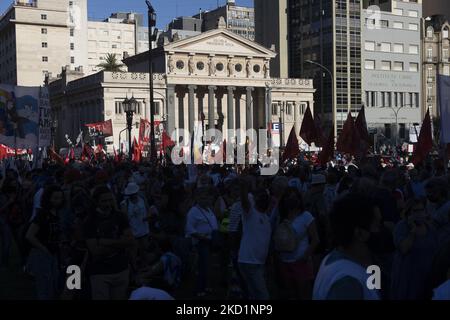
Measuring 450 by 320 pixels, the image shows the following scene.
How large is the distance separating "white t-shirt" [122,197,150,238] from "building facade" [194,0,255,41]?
404ft

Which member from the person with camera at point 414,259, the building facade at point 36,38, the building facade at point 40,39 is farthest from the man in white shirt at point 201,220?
the building facade at point 36,38

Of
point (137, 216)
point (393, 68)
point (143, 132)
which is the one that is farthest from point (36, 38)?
point (137, 216)

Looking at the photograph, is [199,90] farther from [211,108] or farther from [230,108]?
[230,108]

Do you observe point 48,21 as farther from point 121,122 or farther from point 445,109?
point 445,109

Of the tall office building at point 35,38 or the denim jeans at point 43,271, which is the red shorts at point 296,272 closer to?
the denim jeans at point 43,271

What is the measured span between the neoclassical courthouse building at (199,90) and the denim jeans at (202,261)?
54355mm

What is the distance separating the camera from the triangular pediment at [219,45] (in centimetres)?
7006

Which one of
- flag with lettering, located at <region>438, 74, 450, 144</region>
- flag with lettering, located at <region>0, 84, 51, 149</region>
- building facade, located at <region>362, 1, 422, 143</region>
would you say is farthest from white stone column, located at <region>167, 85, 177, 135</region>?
flag with lettering, located at <region>438, 74, 450, 144</region>

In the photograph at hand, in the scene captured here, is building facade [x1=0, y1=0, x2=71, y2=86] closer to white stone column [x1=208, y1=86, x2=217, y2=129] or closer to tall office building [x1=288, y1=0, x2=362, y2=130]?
white stone column [x1=208, y1=86, x2=217, y2=129]

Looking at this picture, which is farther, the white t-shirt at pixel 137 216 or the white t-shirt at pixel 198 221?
the white t-shirt at pixel 137 216

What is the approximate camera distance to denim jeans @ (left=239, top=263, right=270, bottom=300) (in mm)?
7258

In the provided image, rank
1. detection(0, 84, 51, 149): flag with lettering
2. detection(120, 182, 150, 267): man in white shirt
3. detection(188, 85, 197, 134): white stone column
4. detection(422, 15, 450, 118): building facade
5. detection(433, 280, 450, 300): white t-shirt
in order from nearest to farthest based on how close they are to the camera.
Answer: detection(433, 280, 450, 300): white t-shirt
detection(120, 182, 150, 267): man in white shirt
detection(0, 84, 51, 149): flag with lettering
detection(188, 85, 197, 134): white stone column
detection(422, 15, 450, 118): building facade

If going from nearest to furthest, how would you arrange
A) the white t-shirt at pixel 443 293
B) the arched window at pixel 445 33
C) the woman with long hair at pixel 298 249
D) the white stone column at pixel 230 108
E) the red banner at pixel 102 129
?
1. the white t-shirt at pixel 443 293
2. the woman with long hair at pixel 298 249
3. the red banner at pixel 102 129
4. the white stone column at pixel 230 108
5. the arched window at pixel 445 33
